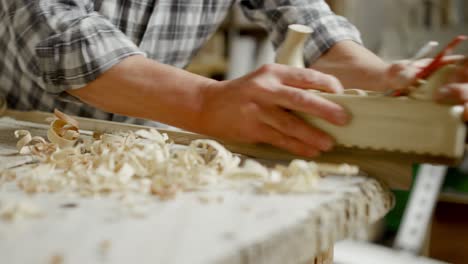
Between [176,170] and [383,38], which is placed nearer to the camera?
[176,170]

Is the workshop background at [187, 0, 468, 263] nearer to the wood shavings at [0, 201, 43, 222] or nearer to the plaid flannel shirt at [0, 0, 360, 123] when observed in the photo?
the plaid flannel shirt at [0, 0, 360, 123]

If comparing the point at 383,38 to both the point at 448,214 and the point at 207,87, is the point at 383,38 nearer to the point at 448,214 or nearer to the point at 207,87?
the point at 448,214

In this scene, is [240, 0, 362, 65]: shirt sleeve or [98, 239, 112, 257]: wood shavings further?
[240, 0, 362, 65]: shirt sleeve

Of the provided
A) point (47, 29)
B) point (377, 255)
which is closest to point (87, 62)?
point (47, 29)

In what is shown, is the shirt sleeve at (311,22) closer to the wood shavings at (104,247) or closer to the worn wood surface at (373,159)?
the worn wood surface at (373,159)

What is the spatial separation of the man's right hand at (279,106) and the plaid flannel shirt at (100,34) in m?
0.17

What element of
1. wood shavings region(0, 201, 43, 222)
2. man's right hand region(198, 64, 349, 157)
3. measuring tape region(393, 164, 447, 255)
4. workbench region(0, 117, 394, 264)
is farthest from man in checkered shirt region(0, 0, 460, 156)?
measuring tape region(393, 164, 447, 255)

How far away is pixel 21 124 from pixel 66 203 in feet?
1.55

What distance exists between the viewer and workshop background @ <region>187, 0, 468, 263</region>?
1788mm

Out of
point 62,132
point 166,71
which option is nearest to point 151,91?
point 166,71

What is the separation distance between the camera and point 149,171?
0.56 meters

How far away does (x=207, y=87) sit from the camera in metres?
0.65

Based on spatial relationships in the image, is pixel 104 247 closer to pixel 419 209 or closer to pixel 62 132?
pixel 62 132

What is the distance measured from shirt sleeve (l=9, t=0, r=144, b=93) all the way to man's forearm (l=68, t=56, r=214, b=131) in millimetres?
17
